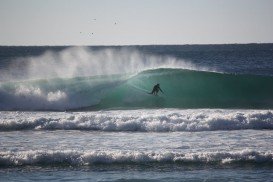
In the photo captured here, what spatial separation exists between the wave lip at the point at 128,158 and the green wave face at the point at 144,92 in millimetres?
10167

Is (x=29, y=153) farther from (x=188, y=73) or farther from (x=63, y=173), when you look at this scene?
(x=188, y=73)

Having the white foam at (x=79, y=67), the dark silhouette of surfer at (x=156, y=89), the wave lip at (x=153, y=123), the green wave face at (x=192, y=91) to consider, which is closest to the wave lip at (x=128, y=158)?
the wave lip at (x=153, y=123)

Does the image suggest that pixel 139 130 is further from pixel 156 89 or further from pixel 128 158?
pixel 156 89

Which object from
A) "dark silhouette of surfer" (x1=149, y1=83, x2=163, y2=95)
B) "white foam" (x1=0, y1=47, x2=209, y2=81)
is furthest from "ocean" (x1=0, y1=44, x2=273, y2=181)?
"white foam" (x1=0, y1=47, x2=209, y2=81)

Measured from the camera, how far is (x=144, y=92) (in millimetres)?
22500

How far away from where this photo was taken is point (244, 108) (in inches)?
804

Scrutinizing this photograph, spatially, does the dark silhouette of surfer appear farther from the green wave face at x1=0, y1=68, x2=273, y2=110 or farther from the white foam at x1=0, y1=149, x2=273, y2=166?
the white foam at x1=0, y1=149, x2=273, y2=166

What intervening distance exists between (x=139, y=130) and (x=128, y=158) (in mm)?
4585

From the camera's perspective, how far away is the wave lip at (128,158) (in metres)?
10.2

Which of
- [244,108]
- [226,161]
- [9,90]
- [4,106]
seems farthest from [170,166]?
[9,90]

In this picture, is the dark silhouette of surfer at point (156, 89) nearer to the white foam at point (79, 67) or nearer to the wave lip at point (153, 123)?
the wave lip at point (153, 123)

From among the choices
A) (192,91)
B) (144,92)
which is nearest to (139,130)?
(144,92)

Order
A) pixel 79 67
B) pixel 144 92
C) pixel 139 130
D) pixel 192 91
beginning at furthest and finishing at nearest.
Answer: pixel 79 67
pixel 192 91
pixel 144 92
pixel 139 130

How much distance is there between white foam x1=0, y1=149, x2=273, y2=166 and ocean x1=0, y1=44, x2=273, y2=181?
2cm
